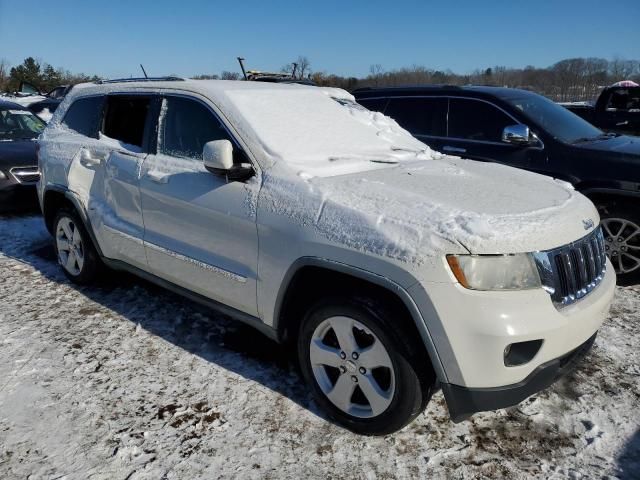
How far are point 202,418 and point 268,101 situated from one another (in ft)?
6.57

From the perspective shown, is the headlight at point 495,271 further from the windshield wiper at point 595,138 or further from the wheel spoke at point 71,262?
the wheel spoke at point 71,262

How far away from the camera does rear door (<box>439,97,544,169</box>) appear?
16.6 feet

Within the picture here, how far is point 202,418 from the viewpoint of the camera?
277 cm

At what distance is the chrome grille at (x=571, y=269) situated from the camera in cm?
229

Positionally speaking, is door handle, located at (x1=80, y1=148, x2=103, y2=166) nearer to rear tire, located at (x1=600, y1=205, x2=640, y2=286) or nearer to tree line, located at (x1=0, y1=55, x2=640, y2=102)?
rear tire, located at (x1=600, y1=205, x2=640, y2=286)

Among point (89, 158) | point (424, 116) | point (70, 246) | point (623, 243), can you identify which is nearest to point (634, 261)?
point (623, 243)

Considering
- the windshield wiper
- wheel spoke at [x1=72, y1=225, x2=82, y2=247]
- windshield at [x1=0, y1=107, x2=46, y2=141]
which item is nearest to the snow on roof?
wheel spoke at [x1=72, y1=225, x2=82, y2=247]

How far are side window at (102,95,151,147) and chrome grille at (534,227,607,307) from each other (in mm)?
2828

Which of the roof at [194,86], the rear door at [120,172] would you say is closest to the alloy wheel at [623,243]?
the roof at [194,86]

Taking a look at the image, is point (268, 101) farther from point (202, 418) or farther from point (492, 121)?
point (492, 121)

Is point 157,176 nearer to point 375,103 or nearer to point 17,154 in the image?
point 375,103

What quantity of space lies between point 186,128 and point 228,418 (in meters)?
1.86

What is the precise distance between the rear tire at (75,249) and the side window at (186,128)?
4.48ft

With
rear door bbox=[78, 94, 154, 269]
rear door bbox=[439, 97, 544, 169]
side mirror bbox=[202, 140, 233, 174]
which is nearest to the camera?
side mirror bbox=[202, 140, 233, 174]
